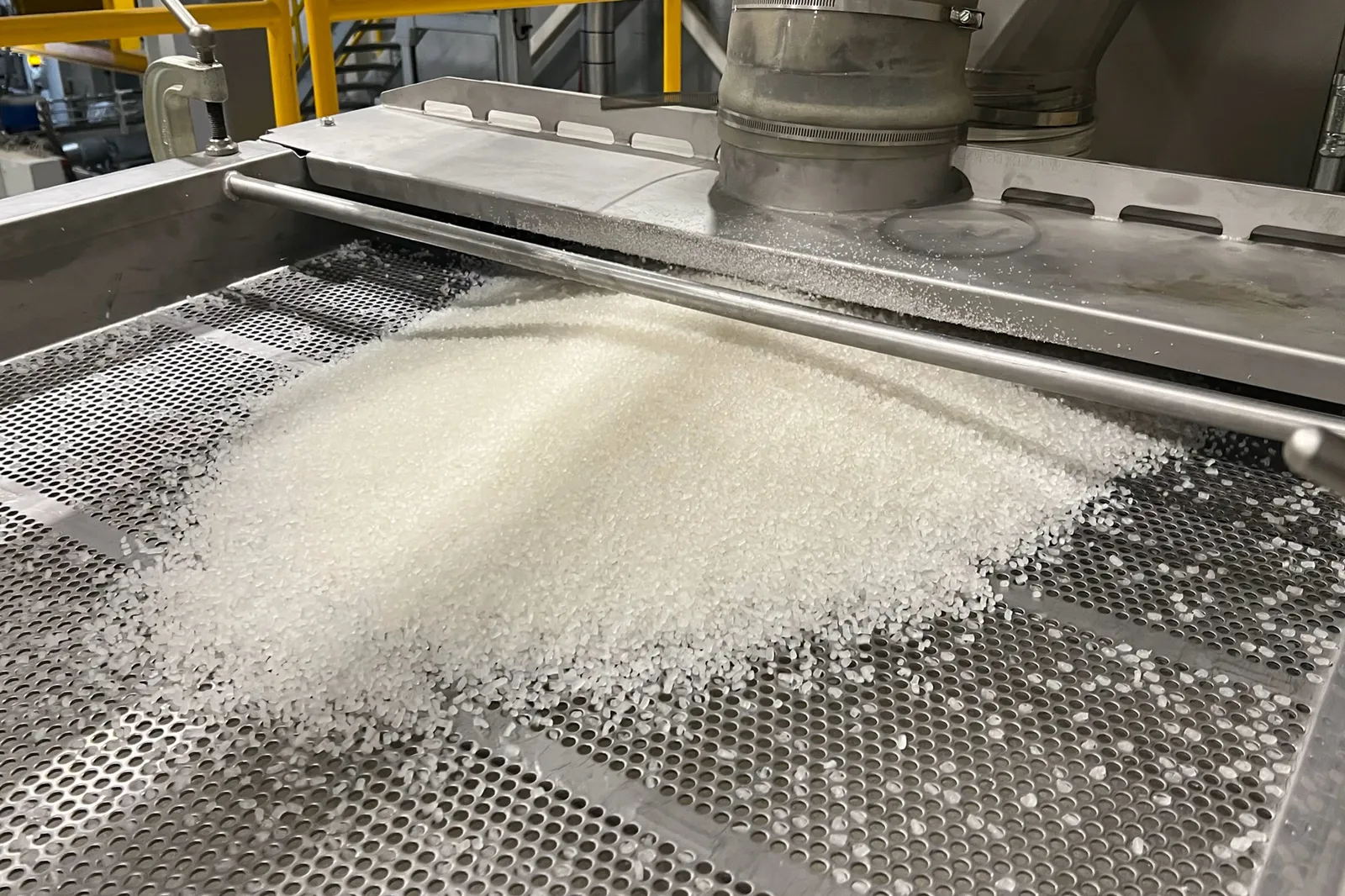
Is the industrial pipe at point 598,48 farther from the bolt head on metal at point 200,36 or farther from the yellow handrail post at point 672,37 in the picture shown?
the bolt head on metal at point 200,36

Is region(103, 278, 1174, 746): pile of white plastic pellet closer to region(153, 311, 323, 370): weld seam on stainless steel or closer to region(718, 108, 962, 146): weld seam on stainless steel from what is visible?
region(153, 311, 323, 370): weld seam on stainless steel

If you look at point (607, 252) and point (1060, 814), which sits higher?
point (607, 252)

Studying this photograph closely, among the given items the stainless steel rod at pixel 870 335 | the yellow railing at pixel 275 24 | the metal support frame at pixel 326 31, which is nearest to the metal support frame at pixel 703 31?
the yellow railing at pixel 275 24

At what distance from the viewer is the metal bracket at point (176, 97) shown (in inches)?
56.3

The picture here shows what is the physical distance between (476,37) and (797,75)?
154 inches

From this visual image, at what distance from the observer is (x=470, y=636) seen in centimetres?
77

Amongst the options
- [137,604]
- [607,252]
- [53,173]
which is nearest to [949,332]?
[607,252]

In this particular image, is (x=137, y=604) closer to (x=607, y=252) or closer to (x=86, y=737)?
(x=86, y=737)

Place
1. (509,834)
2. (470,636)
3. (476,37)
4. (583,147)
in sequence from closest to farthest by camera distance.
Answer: (509,834) → (470,636) → (583,147) → (476,37)

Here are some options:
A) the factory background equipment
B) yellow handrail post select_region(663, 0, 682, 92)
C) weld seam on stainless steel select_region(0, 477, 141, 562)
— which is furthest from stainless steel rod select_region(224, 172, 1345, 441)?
yellow handrail post select_region(663, 0, 682, 92)

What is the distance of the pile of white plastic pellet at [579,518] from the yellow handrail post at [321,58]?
0.91 meters

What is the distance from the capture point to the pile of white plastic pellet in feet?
2.45

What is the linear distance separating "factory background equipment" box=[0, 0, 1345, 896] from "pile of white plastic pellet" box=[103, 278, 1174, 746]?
0.16ft

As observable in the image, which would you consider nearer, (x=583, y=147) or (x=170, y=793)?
(x=170, y=793)
